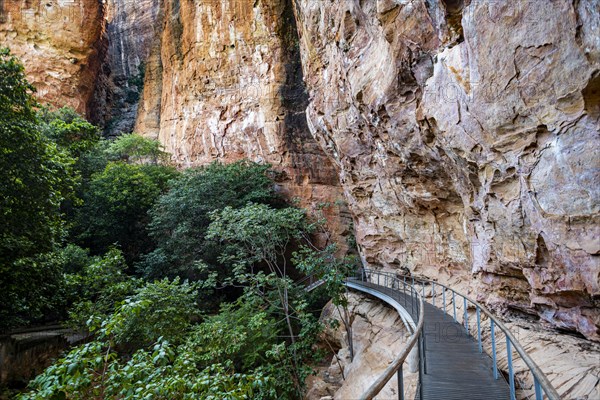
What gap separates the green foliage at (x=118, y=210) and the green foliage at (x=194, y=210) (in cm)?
143

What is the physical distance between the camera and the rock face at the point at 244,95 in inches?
752

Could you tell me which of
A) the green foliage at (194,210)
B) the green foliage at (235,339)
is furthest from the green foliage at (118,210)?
the green foliage at (235,339)

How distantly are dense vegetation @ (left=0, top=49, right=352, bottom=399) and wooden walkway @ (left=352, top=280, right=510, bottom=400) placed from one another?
6.76ft

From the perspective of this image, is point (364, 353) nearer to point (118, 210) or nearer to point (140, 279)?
point (140, 279)

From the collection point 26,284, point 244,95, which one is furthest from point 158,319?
point 244,95

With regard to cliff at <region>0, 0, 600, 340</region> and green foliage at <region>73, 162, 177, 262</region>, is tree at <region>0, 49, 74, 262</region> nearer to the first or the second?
cliff at <region>0, 0, 600, 340</region>

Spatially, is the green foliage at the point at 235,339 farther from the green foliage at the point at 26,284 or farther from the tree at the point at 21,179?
the tree at the point at 21,179

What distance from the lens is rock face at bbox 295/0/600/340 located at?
160 inches

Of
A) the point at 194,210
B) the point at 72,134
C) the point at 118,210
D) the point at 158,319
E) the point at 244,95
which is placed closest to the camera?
the point at 158,319

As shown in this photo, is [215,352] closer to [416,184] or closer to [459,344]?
[459,344]

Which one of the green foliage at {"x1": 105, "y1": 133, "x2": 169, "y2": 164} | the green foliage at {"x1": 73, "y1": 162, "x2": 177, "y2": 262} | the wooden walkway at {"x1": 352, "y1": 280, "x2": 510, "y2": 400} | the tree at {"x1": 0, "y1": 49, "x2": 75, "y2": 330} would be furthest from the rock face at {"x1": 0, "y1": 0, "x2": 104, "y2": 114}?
the wooden walkway at {"x1": 352, "y1": 280, "x2": 510, "y2": 400}

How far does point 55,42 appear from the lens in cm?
2295

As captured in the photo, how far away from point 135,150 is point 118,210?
6842 millimetres

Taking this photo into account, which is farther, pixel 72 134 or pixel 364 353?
pixel 72 134
